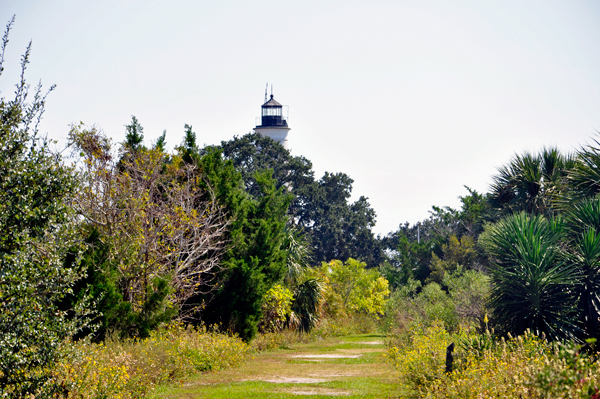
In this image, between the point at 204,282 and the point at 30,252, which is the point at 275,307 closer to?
the point at 204,282

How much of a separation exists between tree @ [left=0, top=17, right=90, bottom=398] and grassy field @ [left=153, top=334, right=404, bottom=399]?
15.5ft

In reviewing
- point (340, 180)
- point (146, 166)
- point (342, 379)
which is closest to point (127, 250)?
point (146, 166)

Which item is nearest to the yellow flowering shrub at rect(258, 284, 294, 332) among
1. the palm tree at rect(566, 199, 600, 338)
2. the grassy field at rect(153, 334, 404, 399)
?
the grassy field at rect(153, 334, 404, 399)

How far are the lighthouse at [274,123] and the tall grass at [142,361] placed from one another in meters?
38.3

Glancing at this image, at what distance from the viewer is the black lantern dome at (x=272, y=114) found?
5784 centimetres

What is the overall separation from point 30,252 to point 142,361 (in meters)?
5.87

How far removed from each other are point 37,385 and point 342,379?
8932mm

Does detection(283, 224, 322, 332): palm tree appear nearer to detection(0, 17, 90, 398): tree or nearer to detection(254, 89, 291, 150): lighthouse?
detection(0, 17, 90, 398): tree

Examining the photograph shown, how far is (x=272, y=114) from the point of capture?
2287 inches

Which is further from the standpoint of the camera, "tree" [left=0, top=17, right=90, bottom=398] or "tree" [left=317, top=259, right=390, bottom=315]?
"tree" [left=317, top=259, right=390, bottom=315]

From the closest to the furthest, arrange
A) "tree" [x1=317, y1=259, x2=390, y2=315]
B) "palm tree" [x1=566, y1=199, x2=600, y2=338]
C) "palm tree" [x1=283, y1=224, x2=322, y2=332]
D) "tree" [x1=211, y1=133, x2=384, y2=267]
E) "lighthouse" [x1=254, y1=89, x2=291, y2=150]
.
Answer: "palm tree" [x1=566, y1=199, x2=600, y2=338], "palm tree" [x1=283, y1=224, x2=322, y2=332], "tree" [x1=317, y1=259, x2=390, y2=315], "tree" [x1=211, y1=133, x2=384, y2=267], "lighthouse" [x1=254, y1=89, x2=291, y2=150]

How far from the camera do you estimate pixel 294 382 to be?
14.7 metres

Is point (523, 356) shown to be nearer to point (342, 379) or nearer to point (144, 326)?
point (342, 379)

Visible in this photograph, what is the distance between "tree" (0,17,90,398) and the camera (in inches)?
287
